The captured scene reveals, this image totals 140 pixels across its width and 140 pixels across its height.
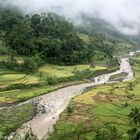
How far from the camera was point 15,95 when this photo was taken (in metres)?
61.1

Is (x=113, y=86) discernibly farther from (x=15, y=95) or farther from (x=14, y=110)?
(x=14, y=110)

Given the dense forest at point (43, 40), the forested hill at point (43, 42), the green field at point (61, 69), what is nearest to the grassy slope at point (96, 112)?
the green field at point (61, 69)

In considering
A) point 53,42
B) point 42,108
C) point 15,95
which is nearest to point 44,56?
point 53,42

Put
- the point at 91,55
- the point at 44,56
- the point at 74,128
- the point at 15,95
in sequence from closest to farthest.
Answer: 1. the point at 74,128
2. the point at 15,95
3. the point at 44,56
4. the point at 91,55

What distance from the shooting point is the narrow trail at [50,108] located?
45125mm

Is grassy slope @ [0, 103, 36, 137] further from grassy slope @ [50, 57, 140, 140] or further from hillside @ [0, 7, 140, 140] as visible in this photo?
grassy slope @ [50, 57, 140, 140]

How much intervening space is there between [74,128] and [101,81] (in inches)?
1447

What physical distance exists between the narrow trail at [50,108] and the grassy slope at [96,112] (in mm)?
1223

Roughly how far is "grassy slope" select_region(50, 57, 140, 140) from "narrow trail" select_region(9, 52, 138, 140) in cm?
122

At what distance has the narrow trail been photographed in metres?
45.1

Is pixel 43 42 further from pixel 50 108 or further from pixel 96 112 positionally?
pixel 96 112

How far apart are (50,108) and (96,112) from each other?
7059 mm

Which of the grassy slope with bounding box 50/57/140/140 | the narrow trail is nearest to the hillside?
the grassy slope with bounding box 50/57/140/140

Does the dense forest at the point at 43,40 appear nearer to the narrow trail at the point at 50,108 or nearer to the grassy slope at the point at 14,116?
the narrow trail at the point at 50,108
